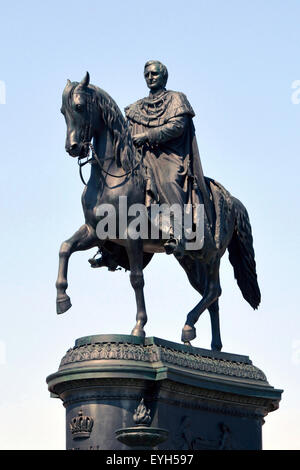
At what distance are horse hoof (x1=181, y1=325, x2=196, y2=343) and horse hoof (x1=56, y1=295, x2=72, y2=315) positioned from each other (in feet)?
7.06

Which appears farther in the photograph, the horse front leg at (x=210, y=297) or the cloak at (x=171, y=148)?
the horse front leg at (x=210, y=297)

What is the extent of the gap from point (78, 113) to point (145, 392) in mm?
4413

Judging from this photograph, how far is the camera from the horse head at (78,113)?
27547 mm

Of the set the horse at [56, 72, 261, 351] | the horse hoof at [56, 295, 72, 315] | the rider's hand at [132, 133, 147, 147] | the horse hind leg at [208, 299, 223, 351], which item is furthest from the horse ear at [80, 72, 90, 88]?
the horse hind leg at [208, 299, 223, 351]

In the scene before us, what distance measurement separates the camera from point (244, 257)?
30438 millimetres

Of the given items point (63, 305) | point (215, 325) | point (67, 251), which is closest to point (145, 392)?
point (63, 305)

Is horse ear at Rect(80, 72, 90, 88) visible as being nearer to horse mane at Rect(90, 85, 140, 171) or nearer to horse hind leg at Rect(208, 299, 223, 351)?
horse mane at Rect(90, 85, 140, 171)

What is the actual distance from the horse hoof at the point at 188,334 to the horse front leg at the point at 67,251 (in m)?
2.10

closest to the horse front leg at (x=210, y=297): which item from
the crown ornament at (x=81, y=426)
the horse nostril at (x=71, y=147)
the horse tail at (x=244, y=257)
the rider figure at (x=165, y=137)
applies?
the horse tail at (x=244, y=257)

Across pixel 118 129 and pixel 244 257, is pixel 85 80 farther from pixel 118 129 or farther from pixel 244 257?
pixel 244 257

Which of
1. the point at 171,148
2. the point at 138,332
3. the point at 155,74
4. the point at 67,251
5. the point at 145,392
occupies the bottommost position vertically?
the point at 145,392

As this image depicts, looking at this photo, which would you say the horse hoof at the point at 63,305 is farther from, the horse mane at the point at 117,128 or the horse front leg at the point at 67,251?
the horse mane at the point at 117,128

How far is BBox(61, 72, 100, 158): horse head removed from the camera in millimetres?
27547

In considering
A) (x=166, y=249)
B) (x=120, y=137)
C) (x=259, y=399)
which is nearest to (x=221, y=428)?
(x=259, y=399)
